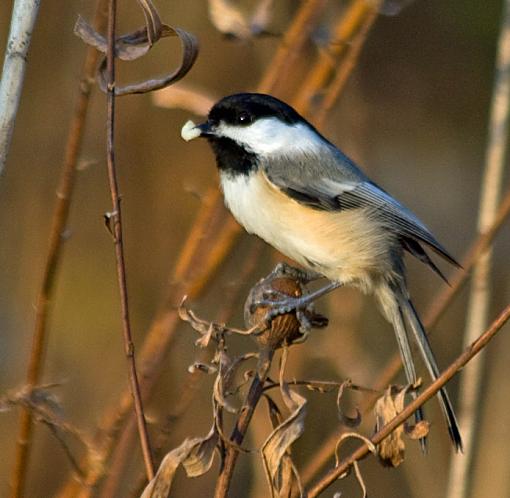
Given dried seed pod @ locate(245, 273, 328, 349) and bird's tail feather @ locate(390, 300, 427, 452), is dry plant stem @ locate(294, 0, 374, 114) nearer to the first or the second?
bird's tail feather @ locate(390, 300, 427, 452)

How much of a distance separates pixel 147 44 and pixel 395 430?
707mm

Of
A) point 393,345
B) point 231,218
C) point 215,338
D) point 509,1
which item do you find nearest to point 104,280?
point 393,345

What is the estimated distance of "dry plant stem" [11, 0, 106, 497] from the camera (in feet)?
5.53

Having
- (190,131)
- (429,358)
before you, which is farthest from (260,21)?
(429,358)

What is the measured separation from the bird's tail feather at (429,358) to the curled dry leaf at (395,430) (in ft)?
1.58

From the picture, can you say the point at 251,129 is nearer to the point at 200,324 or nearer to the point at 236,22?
the point at 236,22

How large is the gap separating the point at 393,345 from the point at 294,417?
323 cm

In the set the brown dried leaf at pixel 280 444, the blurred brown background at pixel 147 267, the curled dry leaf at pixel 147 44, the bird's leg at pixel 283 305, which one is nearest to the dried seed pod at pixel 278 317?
the bird's leg at pixel 283 305

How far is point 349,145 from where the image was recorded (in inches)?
118

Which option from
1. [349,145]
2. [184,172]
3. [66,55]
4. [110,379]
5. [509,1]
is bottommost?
[110,379]

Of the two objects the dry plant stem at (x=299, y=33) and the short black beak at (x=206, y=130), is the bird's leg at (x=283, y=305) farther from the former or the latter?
the dry plant stem at (x=299, y=33)

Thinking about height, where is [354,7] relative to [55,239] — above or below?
above

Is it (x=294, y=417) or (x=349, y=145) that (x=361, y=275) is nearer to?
(x=349, y=145)

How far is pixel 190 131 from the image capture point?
213cm
